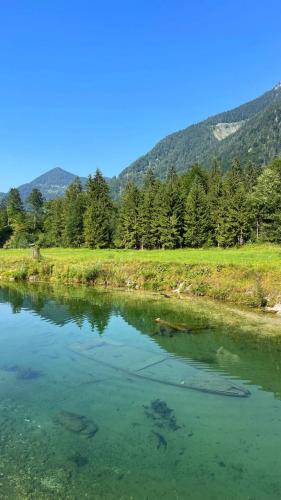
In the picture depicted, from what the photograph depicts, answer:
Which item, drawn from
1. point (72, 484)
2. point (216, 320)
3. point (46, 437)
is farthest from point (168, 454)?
point (216, 320)

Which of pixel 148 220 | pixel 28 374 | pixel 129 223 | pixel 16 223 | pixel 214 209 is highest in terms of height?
pixel 214 209

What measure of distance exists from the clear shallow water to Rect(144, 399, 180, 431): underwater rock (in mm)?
35

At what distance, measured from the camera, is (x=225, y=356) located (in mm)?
20688

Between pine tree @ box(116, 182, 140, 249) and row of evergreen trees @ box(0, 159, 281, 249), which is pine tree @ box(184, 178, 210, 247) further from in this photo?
pine tree @ box(116, 182, 140, 249)

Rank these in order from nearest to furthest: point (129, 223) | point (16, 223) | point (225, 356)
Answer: point (225, 356), point (129, 223), point (16, 223)

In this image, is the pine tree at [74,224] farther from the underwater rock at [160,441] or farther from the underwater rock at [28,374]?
the underwater rock at [160,441]

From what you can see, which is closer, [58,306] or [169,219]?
[58,306]

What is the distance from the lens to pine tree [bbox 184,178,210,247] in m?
72.4

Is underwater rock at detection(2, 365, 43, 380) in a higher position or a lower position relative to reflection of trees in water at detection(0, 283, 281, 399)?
lower

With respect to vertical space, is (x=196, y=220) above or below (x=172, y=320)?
above

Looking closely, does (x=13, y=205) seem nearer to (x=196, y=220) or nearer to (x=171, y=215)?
(x=171, y=215)

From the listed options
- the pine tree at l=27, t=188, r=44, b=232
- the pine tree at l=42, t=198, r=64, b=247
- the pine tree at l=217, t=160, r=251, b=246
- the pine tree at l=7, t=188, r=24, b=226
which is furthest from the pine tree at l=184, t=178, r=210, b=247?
the pine tree at l=7, t=188, r=24, b=226

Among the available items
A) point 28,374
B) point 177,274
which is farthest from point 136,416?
point 177,274

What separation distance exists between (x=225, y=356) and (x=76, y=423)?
9307mm
